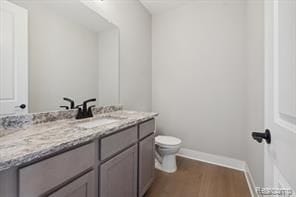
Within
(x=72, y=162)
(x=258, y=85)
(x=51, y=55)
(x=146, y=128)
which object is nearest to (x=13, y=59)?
(x=51, y=55)

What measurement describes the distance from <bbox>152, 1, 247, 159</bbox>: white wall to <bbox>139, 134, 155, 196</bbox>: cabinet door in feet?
3.79

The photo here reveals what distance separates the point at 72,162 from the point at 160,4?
2.80 m

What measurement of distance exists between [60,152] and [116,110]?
1392 millimetres

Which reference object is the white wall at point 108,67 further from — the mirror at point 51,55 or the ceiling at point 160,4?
the ceiling at point 160,4

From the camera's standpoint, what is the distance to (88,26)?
1.80m

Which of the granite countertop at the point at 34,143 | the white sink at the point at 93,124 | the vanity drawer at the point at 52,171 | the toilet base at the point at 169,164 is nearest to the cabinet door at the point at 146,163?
the white sink at the point at 93,124

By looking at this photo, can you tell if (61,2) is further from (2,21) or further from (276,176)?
(276,176)

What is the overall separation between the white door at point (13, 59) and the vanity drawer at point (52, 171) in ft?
2.10

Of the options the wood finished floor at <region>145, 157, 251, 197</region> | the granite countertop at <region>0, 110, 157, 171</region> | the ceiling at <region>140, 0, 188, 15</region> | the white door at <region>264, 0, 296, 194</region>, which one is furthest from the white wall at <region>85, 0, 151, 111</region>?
the white door at <region>264, 0, 296, 194</region>

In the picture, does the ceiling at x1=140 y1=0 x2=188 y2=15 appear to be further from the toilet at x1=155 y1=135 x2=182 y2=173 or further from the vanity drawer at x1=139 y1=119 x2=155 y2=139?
the toilet at x1=155 y1=135 x2=182 y2=173

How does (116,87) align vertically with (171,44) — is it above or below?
below

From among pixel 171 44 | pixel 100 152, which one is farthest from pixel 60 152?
pixel 171 44

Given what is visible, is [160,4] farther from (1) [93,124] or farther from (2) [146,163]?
(2) [146,163]

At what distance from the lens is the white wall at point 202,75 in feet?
8.03
